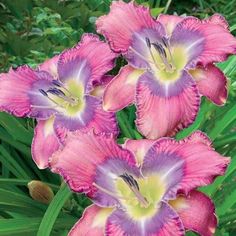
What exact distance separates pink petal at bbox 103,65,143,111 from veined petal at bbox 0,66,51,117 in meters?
0.19

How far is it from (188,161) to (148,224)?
5.1 inches

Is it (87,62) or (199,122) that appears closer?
(87,62)

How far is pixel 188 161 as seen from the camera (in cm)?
124

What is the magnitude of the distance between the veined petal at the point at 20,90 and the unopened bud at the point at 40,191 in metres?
0.15

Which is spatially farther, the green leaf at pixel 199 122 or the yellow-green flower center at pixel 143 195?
the green leaf at pixel 199 122

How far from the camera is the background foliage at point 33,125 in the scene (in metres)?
1.55

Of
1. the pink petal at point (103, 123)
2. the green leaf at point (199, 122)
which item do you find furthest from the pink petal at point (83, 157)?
the green leaf at point (199, 122)

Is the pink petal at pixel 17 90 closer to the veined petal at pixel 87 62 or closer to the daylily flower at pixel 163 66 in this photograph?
the veined petal at pixel 87 62

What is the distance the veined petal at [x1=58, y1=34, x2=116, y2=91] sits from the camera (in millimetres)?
1469

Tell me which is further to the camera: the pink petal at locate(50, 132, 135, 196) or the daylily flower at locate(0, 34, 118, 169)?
the daylily flower at locate(0, 34, 118, 169)

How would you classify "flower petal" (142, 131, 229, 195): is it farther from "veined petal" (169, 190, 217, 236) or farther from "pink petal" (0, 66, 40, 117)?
"pink petal" (0, 66, 40, 117)

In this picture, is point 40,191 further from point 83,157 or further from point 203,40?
point 203,40

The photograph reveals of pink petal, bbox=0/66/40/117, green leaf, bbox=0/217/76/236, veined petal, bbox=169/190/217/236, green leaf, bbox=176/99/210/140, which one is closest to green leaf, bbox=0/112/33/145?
pink petal, bbox=0/66/40/117

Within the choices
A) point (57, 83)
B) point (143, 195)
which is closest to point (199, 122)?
point (57, 83)
